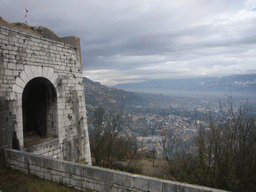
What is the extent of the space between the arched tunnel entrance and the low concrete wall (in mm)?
2238

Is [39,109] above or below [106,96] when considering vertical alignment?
below

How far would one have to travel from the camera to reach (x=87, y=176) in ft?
14.6

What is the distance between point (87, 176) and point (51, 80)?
473cm

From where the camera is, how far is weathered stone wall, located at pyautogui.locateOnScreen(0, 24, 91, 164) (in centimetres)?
613

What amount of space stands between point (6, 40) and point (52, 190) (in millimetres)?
5220

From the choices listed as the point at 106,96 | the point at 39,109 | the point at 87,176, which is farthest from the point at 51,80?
the point at 106,96

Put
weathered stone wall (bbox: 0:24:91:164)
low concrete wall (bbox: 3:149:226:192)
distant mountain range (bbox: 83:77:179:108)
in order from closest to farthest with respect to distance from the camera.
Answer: low concrete wall (bbox: 3:149:226:192) → weathered stone wall (bbox: 0:24:91:164) → distant mountain range (bbox: 83:77:179:108)

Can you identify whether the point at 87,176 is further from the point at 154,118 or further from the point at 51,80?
the point at 154,118

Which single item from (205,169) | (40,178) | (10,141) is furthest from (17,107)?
(205,169)

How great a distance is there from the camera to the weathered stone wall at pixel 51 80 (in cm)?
613

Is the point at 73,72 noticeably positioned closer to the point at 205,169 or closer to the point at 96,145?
the point at 205,169

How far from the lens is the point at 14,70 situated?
20.5 ft

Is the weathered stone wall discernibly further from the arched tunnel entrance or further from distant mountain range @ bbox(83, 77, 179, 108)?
distant mountain range @ bbox(83, 77, 179, 108)

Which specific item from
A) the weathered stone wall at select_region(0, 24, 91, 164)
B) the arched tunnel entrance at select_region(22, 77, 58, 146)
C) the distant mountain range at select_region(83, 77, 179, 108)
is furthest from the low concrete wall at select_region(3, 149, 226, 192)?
the distant mountain range at select_region(83, 77, 179, 108)
